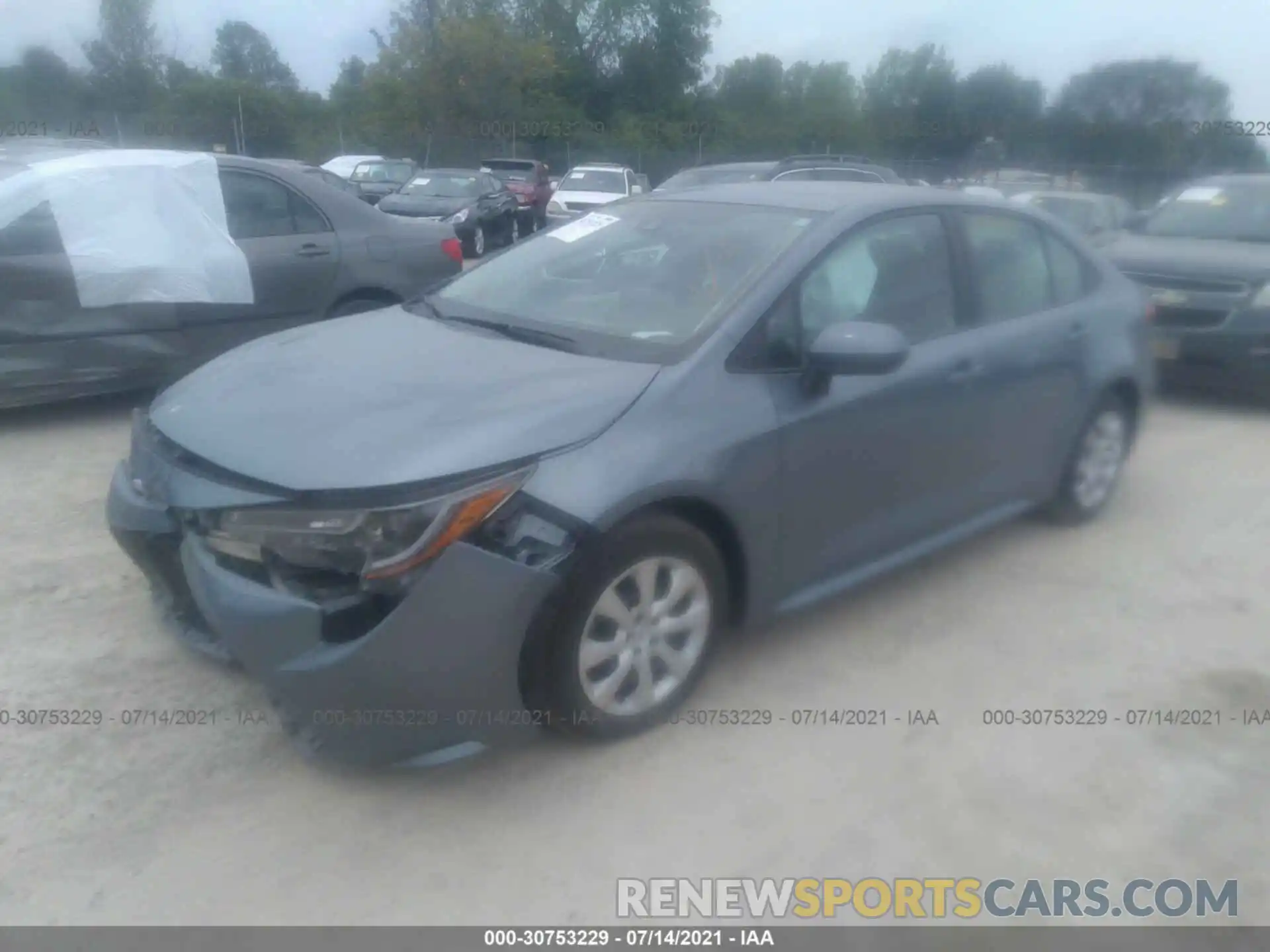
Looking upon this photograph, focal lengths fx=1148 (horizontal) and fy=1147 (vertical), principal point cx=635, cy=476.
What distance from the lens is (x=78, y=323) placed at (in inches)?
240

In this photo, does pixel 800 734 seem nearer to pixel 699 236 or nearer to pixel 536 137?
pixel 699 236

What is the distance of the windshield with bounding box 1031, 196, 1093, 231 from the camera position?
10805mm

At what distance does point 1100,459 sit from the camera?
17.3 feet

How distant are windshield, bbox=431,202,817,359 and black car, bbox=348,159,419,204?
61.4 ft

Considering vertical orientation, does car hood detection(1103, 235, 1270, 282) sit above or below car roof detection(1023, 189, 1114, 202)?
below

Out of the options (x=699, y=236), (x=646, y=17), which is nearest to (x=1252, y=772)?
(x=699, y=236)

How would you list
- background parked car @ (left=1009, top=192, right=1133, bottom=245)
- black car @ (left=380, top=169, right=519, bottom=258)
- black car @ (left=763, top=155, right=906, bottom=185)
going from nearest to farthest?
background parked car @ (left=1009, top=192, right=1133, bottom=245) → black car @ (left=763, top=155, right=906, bottom=185) → black car @ (left=380, top=169, right=519, bottom=258)

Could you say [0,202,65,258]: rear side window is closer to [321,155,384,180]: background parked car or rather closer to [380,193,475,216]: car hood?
[380,193,475,216]: car hood

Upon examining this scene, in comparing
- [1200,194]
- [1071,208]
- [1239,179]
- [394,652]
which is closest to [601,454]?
[394,652]

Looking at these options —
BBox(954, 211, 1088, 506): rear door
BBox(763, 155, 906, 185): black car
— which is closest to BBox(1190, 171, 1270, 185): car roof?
BBox(763, 155, 906, 185): black car

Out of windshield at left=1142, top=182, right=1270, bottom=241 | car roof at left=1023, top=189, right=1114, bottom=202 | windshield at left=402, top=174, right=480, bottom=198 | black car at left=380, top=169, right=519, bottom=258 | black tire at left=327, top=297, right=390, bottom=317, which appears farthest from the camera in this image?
windshield at left=402, top=174, right=480, bottom=198

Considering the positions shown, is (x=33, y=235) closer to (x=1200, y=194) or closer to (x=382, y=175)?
(x=1200, y=194)

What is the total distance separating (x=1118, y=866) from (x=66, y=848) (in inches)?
106

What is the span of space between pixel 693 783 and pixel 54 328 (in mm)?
4560
